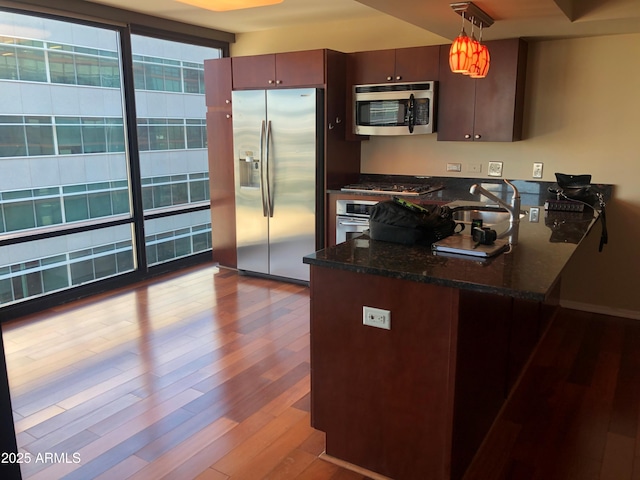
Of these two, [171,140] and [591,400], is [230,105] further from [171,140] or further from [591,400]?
[591,400]

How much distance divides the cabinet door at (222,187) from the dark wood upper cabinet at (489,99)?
2.07 metres

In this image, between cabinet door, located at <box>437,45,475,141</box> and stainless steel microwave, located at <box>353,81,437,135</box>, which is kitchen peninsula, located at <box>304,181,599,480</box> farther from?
stainless steel microwave, located at <box>353,81,437,135</box>

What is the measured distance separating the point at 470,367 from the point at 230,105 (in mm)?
3799

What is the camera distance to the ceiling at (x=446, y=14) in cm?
298

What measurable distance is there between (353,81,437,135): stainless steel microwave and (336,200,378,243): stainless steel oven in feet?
2.10

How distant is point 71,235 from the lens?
15.0 ft

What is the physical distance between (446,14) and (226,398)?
254 cm

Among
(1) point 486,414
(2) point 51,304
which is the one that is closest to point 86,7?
(2) point 51,304

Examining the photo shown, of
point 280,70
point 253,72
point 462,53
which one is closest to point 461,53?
point 462,53

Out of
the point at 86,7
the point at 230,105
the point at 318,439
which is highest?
the point at 86,7

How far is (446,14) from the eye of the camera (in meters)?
3.14

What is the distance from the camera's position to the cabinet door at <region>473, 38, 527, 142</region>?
4.00 metres

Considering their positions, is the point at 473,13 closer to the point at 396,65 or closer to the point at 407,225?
the point at 407,225

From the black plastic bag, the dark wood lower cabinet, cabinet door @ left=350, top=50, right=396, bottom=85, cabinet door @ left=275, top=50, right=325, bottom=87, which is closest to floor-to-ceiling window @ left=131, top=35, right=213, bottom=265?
cabinet door @ left=275, top=50, right=325, bottom=87
